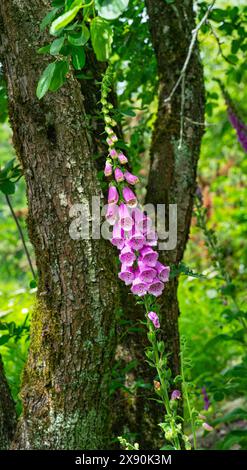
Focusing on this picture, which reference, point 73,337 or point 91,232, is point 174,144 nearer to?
point 91,232

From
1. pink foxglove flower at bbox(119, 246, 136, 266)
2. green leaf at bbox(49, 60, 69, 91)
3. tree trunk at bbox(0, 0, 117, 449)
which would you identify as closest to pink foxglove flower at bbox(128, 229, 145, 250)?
pink foxglove flower at bbox(119, 246, 136, 266)

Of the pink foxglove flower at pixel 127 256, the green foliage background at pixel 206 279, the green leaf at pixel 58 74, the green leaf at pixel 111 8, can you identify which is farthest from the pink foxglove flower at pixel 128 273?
the green leaf at pixel 111 8

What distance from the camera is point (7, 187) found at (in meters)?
2.53

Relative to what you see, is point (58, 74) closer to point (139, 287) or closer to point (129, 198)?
point (129, 198)

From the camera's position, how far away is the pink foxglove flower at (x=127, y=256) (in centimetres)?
183

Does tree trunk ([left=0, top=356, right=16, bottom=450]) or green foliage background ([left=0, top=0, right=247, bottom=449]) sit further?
green foliage background ([left=0, top=0, right=247, bottom=449])

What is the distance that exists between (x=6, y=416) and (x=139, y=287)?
72 centimetres

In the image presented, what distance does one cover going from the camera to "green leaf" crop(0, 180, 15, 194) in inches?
99.2

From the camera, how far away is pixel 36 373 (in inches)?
83.0

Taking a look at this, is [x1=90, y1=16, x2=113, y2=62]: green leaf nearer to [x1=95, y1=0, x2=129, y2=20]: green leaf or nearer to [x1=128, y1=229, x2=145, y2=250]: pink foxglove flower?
[x1=95, y1=0, x2=129, y2=20]: green leaf

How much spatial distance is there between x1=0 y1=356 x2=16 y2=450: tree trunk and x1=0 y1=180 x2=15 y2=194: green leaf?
70 cm

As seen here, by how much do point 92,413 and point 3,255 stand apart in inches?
303

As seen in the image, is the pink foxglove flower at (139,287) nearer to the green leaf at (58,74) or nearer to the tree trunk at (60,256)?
the tree trunk at (60,256)
